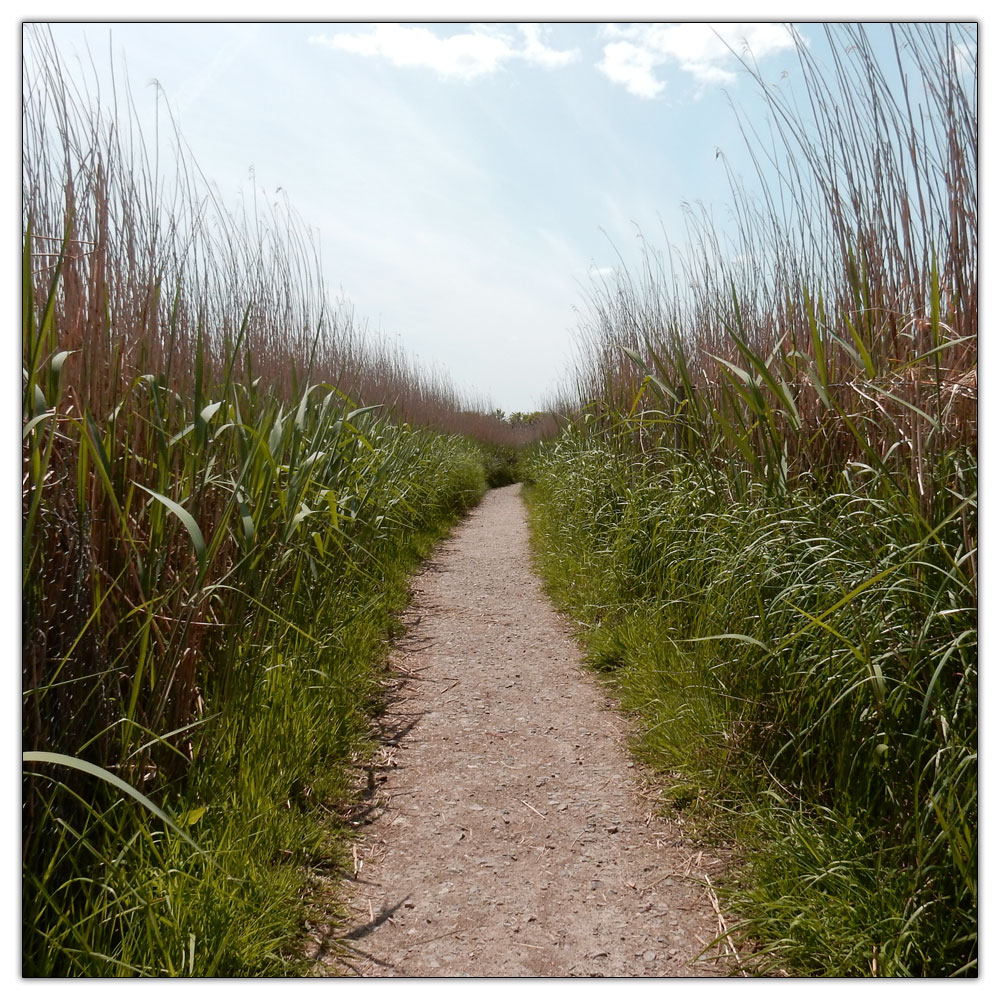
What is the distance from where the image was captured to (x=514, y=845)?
173cm

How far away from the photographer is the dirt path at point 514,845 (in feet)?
4.43

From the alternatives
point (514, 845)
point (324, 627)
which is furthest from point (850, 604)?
point (324, 627)

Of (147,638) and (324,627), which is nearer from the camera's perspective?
(147,638)

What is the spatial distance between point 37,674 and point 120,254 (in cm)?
95

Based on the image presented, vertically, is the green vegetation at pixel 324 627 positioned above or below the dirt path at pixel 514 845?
Result: above

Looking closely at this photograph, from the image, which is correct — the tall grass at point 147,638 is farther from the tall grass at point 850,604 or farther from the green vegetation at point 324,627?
the tall grass at point 850,604

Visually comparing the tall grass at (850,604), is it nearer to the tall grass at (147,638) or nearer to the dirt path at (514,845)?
the dirt path at (514,845)

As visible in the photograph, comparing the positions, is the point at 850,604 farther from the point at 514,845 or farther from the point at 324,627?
the point at 324,627

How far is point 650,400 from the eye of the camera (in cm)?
404

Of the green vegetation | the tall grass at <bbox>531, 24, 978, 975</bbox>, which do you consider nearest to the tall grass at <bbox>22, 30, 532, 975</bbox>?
the green vegetation

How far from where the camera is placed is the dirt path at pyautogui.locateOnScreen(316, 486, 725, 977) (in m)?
1.35

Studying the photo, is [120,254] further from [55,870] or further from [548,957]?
[548,957]

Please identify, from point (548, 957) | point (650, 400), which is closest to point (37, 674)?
point (548, 957)

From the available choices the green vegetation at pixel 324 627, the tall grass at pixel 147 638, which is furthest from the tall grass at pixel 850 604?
the tall grass at pixel 147 638
